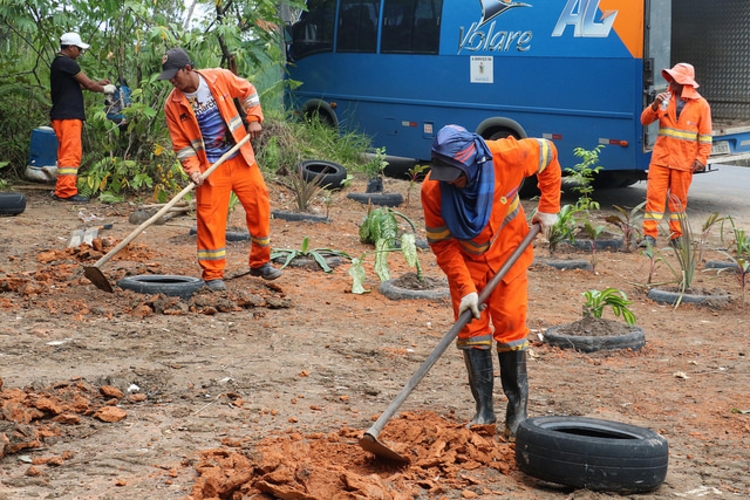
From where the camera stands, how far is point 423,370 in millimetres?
4293

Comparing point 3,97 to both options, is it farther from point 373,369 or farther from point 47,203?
point 373,369

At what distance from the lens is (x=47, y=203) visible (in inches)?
459

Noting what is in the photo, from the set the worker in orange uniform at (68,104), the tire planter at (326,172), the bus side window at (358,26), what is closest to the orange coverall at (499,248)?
the tire planter at (326,172)

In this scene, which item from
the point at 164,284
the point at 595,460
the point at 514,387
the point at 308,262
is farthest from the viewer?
the point at 308,262

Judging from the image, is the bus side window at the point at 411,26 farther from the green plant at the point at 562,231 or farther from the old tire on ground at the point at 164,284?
the old tire on ground at the point at 164,284

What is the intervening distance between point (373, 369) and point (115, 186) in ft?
22.8

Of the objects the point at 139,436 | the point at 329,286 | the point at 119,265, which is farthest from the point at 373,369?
the point at 119,265

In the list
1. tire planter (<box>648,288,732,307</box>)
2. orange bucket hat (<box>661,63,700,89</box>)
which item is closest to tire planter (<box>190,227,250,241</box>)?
tire planter (<box>648,288,732,307</box>)

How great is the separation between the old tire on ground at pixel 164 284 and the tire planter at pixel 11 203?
3.50 meters

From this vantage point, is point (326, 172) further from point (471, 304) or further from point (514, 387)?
point (471, 304)

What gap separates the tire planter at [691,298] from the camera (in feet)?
25.3

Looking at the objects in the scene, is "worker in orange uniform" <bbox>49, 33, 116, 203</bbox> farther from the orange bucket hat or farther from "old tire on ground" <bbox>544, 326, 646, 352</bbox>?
"old tire on ground" <bbox>544, 326, 646, 352</bbox>

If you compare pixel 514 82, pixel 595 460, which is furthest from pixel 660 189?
pixel 595 460

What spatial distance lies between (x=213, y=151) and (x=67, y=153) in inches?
187
